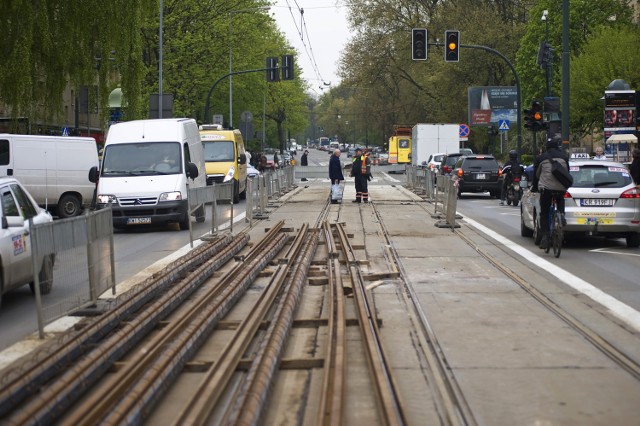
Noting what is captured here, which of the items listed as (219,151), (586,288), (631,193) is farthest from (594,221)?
(219,151)

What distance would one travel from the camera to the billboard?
62531mm

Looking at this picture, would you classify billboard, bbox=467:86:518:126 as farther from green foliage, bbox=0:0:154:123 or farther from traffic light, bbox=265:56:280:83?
green foliage, bbox=0:0:154:123

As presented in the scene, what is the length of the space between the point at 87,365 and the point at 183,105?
154 feet

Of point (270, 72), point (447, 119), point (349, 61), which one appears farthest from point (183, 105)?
point (447, 119)

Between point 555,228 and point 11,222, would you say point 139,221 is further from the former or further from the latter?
point 11,222

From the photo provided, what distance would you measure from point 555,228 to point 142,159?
1052cm

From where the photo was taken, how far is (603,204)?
17.2m

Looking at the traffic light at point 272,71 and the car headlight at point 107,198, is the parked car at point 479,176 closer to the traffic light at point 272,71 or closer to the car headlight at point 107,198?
the traffic light at point 272,71

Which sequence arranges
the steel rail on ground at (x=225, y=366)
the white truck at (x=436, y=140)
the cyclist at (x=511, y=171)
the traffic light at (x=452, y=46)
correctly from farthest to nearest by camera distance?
the white truck at (x=436, y=140)
the traffic light at (x=452, y=46)
the cyclist at (x=511, y=171)
the steel rail on ground at (x=225, y=366)

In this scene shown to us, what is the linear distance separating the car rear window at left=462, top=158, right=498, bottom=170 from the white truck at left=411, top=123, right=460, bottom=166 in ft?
62.8

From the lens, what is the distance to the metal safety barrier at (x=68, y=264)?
9312mm

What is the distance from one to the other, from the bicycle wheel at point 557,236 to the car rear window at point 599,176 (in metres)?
1.65

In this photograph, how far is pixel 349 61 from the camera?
232ft

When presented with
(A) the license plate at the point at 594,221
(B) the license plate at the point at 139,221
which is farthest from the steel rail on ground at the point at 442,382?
(B) the license plate at the point at 139,221
